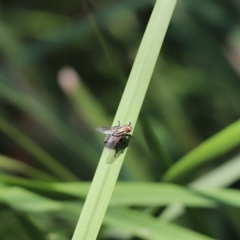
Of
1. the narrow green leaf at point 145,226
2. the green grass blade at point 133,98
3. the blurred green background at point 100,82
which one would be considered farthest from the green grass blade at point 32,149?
the green grass blade at point 133,98

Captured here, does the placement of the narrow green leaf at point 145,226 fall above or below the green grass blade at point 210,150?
below

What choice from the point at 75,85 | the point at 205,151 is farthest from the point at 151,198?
the point at 75,85

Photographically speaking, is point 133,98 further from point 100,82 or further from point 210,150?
point 100,82

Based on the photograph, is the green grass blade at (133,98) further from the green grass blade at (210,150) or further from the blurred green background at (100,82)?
the blurred green background at (100,82)

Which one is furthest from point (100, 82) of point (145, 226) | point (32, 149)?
point (145, 226)

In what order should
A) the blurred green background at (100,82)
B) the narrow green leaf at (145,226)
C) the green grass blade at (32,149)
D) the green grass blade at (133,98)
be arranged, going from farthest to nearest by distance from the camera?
the blurred green background at (100,82) → the green grass blade at (32,149) → the narrow green leaf at (145,226) → the green grass blade at (133,98)

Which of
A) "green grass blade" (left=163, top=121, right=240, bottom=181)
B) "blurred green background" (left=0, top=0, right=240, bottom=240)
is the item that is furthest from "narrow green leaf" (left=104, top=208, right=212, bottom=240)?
"blurred green background" (left=0, top=0, right=240, bottom=240)
